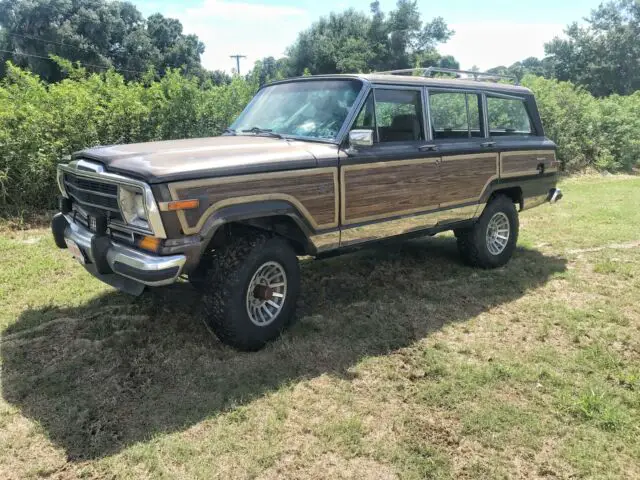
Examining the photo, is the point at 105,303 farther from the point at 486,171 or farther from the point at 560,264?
the point at 560,264

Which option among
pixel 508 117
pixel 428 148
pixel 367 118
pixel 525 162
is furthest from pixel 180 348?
pixel 508 117

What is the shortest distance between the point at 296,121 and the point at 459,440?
2934 mm

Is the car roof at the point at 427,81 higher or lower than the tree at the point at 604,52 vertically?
lower

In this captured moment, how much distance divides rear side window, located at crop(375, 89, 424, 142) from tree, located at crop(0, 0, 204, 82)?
3732cm

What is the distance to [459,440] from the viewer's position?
9.75ft

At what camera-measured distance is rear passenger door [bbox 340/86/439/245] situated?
4.33 metres

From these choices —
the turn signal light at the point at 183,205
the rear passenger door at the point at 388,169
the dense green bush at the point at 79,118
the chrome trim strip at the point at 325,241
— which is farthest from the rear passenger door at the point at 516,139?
the dense green bush at the point at 79,118

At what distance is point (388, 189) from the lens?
4.60 meters

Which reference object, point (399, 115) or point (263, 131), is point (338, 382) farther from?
point (399, 115)

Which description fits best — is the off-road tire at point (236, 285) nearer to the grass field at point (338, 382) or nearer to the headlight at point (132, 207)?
the grass field at point (338, 382)

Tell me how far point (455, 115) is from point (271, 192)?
2.68 meters

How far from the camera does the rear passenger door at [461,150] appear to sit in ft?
16.9

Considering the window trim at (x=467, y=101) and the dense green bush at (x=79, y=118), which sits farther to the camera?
the dense green bush at (x=79, y=118)

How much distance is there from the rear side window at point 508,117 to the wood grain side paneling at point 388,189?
4.41 ft
